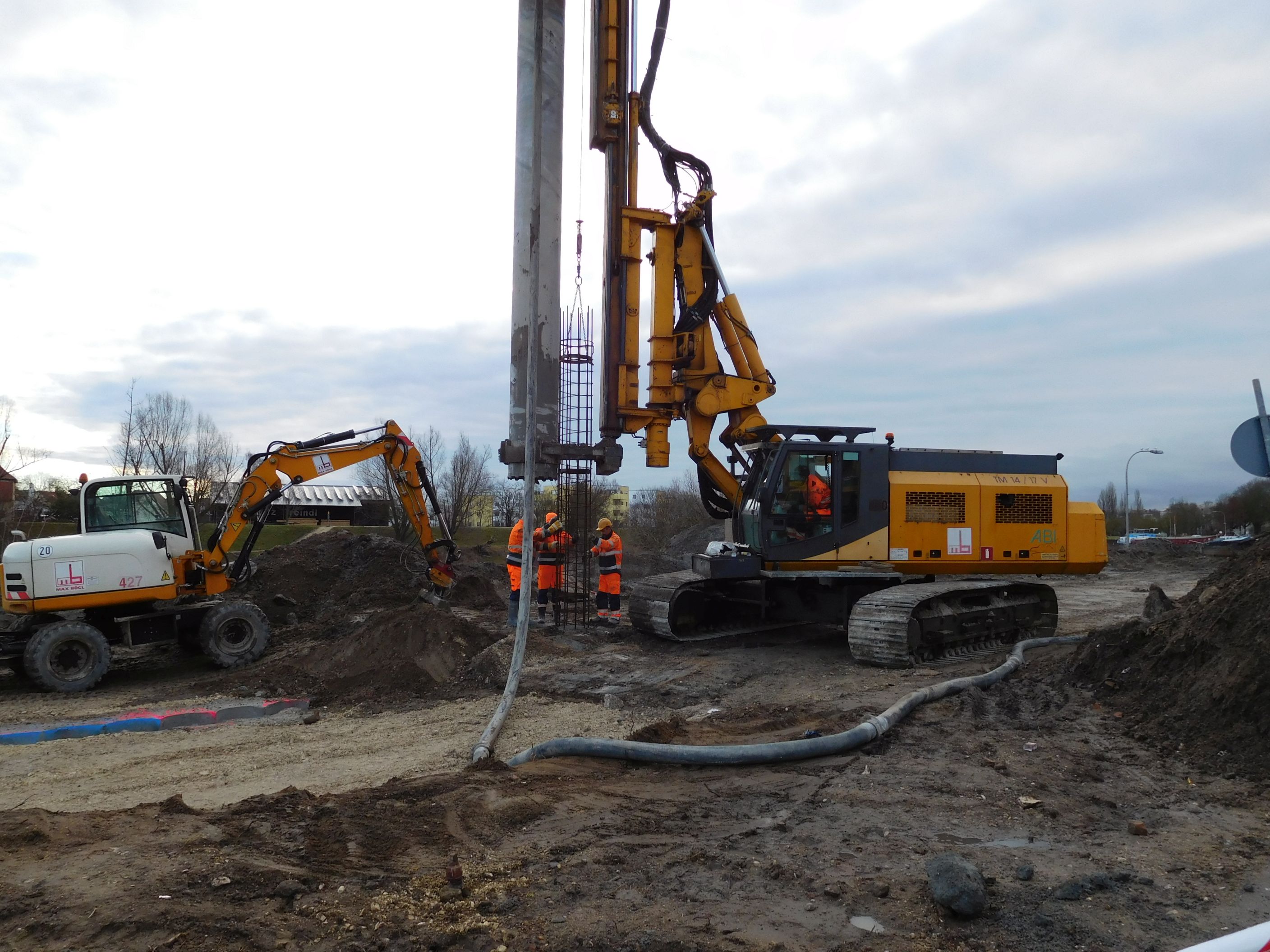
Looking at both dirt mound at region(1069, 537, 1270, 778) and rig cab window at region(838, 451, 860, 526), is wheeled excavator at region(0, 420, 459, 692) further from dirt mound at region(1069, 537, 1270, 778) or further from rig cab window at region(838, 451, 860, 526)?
dirt mound at region(1069, 537, 1270, 778)

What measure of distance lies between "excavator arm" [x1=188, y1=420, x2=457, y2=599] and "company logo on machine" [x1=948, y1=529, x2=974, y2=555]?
7348 mm

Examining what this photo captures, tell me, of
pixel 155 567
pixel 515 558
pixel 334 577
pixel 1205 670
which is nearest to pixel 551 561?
pixel 515 558

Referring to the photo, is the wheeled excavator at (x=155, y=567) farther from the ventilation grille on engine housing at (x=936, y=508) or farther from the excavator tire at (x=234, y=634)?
the ventilation grille on engine housing at (x=936, y=508)

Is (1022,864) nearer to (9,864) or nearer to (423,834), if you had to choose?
(423,834)

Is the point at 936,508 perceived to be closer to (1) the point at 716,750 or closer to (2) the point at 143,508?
(1) the point at 716,750

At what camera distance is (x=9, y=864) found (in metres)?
4.09

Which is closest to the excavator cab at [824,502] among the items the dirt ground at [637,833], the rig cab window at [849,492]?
the rig cab window at [849,492]

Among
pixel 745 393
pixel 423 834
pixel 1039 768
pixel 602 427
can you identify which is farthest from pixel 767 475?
pixel 423 834

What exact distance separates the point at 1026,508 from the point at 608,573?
583 cm

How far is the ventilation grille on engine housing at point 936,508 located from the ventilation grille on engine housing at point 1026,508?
0.51 meters

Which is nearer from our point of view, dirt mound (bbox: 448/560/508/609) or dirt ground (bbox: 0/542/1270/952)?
dirt ground (bbox: 0/542/1270/952)

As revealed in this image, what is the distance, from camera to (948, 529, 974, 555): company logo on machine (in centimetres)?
1127

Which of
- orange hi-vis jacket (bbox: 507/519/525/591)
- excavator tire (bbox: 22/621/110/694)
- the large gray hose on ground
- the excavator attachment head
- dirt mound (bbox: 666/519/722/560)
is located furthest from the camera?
dirt mound (bbox: 666/519/722/560)

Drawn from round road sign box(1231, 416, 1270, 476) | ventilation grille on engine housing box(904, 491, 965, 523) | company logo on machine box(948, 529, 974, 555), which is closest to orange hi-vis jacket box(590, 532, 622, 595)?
ventilation grille on engine housing box(904, 491, 965, 523)
